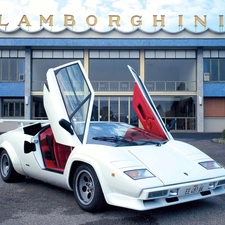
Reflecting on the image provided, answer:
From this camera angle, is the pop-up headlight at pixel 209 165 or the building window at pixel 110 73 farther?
the building window at pixel 110 73

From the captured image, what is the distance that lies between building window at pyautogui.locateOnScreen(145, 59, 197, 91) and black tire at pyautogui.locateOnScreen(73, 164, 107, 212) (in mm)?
20436

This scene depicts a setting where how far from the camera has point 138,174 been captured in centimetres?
358

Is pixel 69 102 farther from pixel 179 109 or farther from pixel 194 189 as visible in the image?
pixel 179 109

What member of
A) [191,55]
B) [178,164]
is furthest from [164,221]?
[191,55]

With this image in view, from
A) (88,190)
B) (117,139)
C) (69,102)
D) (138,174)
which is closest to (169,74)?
(117,139)

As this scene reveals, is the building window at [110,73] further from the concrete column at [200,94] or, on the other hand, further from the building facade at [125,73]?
the concrete column at [200,94]

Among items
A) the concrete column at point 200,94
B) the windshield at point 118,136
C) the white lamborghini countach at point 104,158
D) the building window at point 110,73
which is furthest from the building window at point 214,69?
the windshield at point 118,136

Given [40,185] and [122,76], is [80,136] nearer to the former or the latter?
[40,185]

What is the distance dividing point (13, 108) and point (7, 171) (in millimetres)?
19355

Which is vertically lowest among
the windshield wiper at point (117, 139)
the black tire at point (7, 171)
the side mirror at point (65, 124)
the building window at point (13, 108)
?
→ the black tire at point (7, 171)

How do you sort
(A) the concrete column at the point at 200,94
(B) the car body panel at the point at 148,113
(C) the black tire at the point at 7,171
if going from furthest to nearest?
(A) the concrete column at the point at 200,94, (C) the black tire at the point at 7,171, (B) the car body panel at the point at 148,113

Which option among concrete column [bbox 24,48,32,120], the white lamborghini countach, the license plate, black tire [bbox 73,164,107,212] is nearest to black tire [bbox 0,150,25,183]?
the white lamborghini countach

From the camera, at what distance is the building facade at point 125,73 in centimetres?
2353

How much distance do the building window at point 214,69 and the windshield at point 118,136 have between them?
66.2ft
